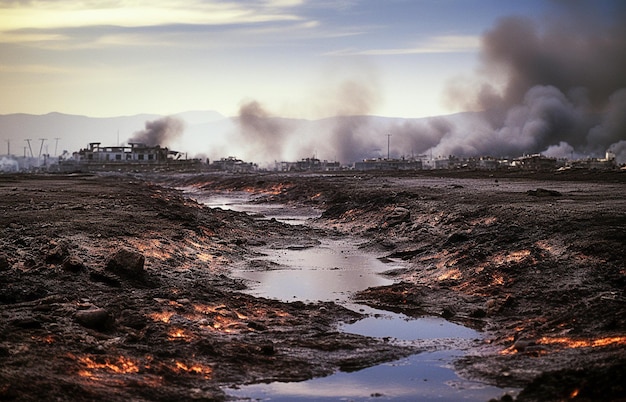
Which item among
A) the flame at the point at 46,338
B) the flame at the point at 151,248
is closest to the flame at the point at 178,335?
the flame at the point at 46,338

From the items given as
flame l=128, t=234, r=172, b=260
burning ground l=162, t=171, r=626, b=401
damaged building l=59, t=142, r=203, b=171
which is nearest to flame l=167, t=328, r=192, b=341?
burning ground l=162, t=171, r=626, b=401

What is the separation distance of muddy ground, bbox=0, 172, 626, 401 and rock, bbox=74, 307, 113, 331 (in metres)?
0.02

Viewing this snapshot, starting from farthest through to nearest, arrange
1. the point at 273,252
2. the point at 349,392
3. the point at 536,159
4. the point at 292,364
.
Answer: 1. the point at 536,159
2. the point at 273,252
3. the point at 292,364
4. the point at 349,392

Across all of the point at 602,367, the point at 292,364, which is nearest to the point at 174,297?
the point at 292,364

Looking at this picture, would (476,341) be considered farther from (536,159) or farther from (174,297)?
(536,159)

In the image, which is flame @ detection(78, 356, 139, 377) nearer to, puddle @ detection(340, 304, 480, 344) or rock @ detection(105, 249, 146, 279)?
puddle @ detection(340, 304, 480, 344)

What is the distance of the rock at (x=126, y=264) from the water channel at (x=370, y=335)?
119 inches

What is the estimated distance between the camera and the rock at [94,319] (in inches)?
510

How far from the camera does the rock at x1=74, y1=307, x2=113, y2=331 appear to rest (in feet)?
42.5

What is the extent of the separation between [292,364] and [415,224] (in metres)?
22.0

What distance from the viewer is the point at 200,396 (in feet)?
35.3

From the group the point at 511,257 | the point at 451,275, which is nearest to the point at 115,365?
the point at 451,275

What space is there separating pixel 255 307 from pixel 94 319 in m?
4.48

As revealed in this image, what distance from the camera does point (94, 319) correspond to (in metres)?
13.0
